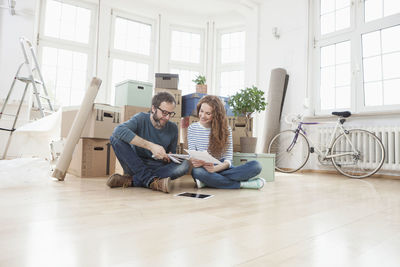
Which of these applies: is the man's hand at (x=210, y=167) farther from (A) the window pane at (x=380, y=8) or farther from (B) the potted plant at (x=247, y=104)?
(A) the window pane at (x=380, y=8)

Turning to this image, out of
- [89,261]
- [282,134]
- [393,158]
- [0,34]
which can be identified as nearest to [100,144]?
[89,261]

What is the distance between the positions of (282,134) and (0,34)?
14.9 ft

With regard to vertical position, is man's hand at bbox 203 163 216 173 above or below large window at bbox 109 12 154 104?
below

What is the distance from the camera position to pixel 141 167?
1.96 m

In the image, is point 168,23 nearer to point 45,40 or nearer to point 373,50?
point 45,40

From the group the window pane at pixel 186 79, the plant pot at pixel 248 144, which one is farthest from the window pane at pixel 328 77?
the window pane at pixel 186 79

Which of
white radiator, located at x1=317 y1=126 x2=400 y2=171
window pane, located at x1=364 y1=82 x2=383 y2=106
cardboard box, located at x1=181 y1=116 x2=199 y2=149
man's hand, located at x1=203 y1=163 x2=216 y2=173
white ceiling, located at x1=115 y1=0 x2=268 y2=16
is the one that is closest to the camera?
man's hand, located at x1=203 y1=163 x2=216 y2=173

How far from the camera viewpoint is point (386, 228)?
3.56 feet

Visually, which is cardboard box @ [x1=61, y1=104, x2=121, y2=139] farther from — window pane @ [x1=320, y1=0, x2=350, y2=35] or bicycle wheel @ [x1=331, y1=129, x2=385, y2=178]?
window pane @ [x1=320, y1=0, x2=350, y2=35]

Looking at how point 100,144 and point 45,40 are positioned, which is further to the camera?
point 45,40

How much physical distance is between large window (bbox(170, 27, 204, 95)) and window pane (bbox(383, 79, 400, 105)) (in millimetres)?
3340

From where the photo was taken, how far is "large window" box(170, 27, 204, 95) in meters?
5.78

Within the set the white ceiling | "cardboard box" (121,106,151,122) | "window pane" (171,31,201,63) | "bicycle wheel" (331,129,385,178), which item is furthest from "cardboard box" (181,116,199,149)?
"window pane" (171,31,201,63)

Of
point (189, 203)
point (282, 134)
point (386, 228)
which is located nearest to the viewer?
point (386, 228)
